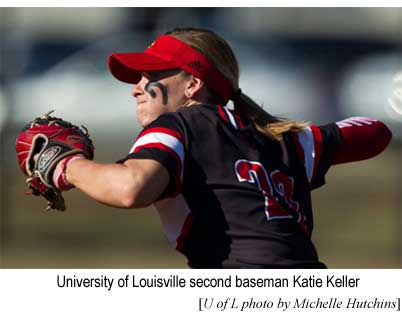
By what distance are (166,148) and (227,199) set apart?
0.28 metres

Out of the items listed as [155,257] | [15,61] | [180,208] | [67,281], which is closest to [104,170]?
[180,208]

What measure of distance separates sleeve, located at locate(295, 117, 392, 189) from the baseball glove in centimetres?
76

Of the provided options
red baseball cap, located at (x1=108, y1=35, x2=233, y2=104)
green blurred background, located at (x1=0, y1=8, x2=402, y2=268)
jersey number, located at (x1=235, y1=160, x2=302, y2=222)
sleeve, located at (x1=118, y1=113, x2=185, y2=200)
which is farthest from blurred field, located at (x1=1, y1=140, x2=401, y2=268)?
sleeve, located at (x1=118, y1=113, x2=185, y2=200)

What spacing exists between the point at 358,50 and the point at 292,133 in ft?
28.9

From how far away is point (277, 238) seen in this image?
2.42 m

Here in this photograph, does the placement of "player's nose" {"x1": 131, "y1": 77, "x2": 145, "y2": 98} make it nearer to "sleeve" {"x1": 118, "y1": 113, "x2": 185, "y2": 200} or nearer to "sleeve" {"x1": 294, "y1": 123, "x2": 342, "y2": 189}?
"sleeve" {"x1": 118, "y1": 113, "x2": 185, "y2": 200}

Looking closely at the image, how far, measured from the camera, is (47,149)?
246 cm

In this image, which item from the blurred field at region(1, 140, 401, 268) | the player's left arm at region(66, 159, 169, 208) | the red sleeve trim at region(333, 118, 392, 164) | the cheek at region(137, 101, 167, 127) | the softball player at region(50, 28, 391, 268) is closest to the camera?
the player's left arm at region(66, 159, 169, 208)

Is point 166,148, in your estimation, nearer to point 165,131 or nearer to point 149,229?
point 165,131

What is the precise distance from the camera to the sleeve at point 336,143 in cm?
270

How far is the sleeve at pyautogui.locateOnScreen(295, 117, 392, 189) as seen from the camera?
2697 mm

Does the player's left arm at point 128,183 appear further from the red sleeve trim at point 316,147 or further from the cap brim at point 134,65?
the red sleeve trim at point 316,147

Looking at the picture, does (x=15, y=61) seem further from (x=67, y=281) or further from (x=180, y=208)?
(x=180, y=208)

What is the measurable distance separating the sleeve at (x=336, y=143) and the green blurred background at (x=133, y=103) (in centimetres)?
452
